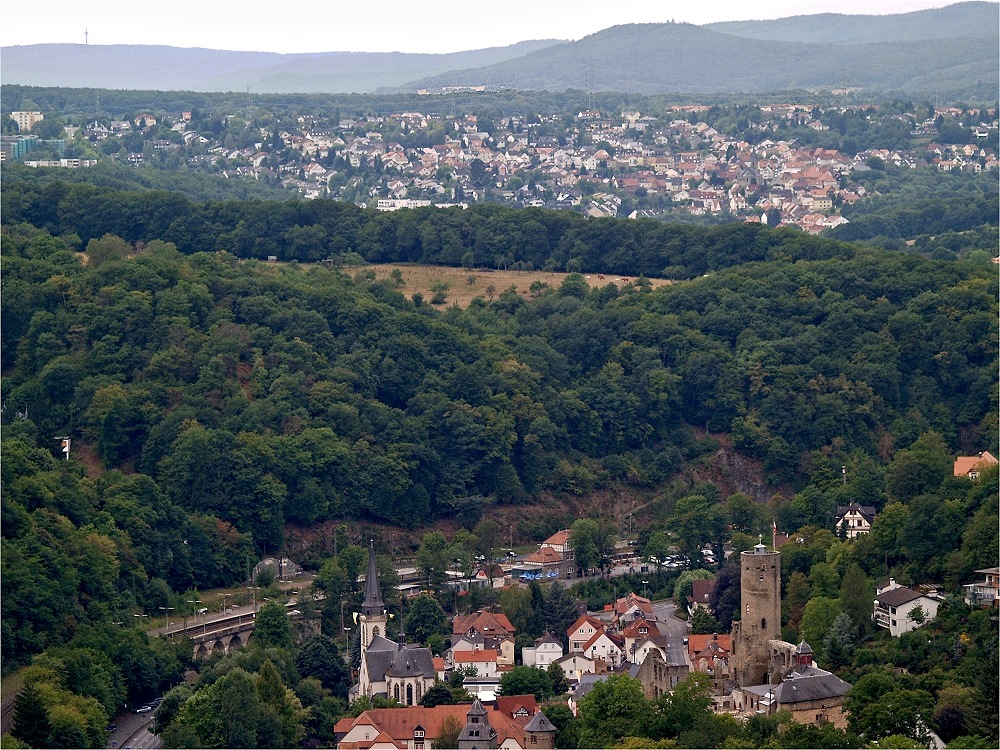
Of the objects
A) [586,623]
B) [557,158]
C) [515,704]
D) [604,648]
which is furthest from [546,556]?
[557,158]

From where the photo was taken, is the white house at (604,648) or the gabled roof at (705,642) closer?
the gabled roof at (705,642)

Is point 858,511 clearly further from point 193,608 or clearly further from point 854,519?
point 193,608

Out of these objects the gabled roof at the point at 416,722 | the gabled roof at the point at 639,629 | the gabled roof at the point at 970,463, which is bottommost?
the gabled roof at the point at 639,629

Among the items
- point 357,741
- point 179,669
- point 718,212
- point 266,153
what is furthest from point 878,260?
point 266,153

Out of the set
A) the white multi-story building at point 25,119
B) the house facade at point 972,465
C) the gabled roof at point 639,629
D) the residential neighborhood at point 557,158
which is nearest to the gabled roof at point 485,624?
the gabled roof at point 639,629

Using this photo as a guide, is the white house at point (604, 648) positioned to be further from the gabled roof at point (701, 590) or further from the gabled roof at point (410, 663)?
the gabled roof at point (410, 663)

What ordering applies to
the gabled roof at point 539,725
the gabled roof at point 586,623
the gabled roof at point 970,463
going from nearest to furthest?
the gabled roof at point 539,725, the gabled roof at point 586,623, the gabled roof at point 970,463

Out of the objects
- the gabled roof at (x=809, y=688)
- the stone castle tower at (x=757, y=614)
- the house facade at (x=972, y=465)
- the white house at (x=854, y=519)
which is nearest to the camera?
the gabled roof at (x=809, y=688)
